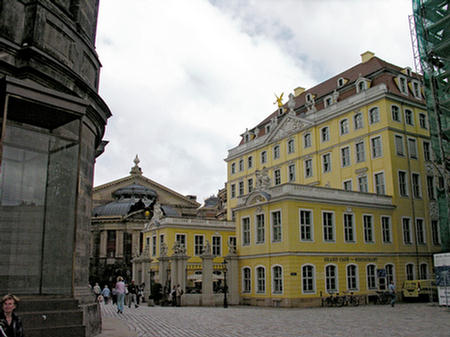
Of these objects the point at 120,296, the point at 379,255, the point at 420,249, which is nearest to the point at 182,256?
the point at 120,296

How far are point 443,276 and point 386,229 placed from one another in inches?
359

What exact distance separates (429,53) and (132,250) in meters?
48.6

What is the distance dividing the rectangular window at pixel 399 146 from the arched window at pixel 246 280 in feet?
49.1

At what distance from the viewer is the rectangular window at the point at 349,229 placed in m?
33.4

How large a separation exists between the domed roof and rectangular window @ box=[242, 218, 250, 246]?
45403 millimetres

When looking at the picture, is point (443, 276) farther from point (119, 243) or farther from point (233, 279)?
point (119, 243)

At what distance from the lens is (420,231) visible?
1465 inches

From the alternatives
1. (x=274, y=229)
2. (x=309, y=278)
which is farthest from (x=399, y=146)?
(x=309, y=278)

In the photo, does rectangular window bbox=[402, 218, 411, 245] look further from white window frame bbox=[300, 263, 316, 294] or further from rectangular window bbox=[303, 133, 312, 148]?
rectangular window bbox=[303, 133, 312, 148]

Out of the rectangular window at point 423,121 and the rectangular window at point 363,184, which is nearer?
the rectangular window at point 363,184

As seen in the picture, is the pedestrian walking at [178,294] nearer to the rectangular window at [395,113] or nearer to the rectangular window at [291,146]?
the rectangular window at [291,146]

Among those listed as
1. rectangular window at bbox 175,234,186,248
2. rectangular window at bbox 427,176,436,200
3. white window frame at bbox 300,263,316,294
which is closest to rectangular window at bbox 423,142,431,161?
rectangular window at bbox 427,176,436,200

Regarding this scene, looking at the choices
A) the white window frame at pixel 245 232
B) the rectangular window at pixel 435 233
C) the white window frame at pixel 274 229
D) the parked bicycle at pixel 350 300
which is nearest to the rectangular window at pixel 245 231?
the white window frame at pixel 245 232

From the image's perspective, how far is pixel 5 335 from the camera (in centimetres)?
640
